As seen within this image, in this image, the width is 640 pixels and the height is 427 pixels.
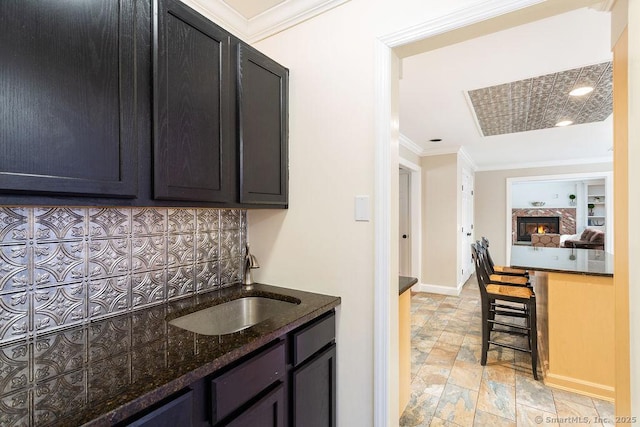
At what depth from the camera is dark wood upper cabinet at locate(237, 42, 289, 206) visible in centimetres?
144

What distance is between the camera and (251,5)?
1714mm

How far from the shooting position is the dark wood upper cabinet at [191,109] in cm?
112

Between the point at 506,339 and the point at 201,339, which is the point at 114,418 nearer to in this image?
the point at 201,339

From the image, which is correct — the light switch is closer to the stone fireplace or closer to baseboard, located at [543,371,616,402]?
baseboard, located at [543,371,616,402]

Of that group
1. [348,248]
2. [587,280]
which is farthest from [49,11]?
[587,280]

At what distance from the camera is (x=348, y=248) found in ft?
5.07

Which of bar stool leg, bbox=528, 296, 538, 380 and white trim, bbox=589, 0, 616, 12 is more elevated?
white trim, bbox=589, 0, 616, 12

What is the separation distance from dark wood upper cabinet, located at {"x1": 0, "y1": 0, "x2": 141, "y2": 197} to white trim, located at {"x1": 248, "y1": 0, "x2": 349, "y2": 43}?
0.87m

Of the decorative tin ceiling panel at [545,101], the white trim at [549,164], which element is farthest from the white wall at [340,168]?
the white trim at [549,164]

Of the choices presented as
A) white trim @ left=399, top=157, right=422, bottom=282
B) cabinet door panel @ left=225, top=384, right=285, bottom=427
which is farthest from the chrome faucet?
white trim @ left=399, top=157, right=422, bottom=282

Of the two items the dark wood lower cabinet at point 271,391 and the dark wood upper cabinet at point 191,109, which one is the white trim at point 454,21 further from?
the dark wood lower cabinet at point 271,391

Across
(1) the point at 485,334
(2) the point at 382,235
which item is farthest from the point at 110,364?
(1) the point at 485,334

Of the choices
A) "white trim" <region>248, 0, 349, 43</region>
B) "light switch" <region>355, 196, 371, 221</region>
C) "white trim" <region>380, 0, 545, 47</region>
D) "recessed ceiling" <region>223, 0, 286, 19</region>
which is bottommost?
"light switch" <region>355, 196, 371, 221</region>

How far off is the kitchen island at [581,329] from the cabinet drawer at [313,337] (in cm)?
186
